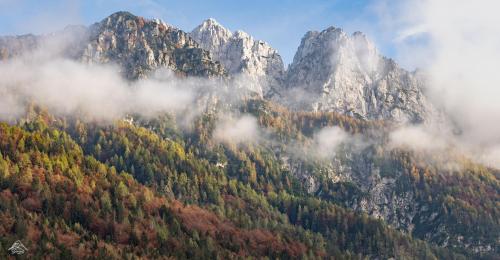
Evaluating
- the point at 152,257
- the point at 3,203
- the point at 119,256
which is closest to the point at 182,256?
the point at 152,257

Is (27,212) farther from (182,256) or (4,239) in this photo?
(182,256)

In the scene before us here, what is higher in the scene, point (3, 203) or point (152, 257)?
point (3, 203)

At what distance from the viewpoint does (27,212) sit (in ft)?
652

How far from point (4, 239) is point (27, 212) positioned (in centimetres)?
2883

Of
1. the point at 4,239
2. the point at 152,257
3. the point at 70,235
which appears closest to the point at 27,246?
the point at 4,239

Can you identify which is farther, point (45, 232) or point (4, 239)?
point (45, 232)

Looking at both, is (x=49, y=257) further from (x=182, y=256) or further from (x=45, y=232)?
(x=182, y=256)

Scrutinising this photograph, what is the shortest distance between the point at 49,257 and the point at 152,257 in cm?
3603

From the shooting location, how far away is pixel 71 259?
565 ft

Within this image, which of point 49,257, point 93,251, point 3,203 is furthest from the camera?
point 3,203

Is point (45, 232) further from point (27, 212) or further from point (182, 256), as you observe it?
point (182, 256)

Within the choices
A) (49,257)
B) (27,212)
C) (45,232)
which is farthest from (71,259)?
(27,212)

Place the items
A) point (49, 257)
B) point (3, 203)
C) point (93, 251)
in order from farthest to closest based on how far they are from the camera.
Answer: point (3, 203)
point (93, 251)
point (49, 257)

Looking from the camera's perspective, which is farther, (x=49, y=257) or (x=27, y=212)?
(x=27, y=212)
